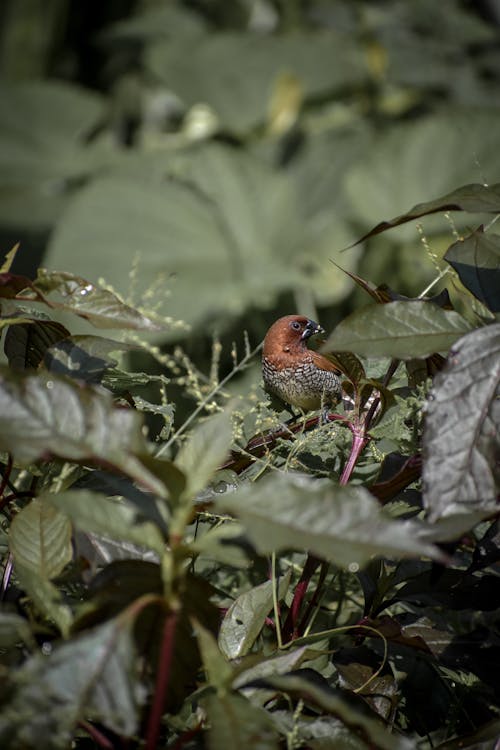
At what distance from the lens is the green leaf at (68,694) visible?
0.42 metres

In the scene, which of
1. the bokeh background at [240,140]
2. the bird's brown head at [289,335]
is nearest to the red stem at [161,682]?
the bird's brown head at [289,335]

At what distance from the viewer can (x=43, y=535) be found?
1.79 feet

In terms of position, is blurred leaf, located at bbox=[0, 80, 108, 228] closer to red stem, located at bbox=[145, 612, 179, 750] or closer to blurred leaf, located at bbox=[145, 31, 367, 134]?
blurred leaf, located at bbox=[145, 31, 367, 134]

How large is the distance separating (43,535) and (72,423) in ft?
0.36

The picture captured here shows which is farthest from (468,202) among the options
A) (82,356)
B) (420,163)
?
(420,163)

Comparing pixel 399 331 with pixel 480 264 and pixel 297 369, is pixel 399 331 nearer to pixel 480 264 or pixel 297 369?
pixel 480 264

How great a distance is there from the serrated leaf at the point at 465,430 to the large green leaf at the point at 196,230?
2.23 meters

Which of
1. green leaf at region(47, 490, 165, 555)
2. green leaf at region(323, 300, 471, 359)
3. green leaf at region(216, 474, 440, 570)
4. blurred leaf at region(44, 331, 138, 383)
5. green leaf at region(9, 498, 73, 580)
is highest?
green leaf at region(323, 300, 471, 359)

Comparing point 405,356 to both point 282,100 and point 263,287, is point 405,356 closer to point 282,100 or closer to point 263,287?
point 263,287

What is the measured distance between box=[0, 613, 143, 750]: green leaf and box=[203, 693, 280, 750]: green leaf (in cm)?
4

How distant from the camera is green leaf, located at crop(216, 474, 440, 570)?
424 millimetres

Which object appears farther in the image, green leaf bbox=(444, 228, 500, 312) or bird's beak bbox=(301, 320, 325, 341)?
bird's beak bbox=(301, 320, 325, 341)

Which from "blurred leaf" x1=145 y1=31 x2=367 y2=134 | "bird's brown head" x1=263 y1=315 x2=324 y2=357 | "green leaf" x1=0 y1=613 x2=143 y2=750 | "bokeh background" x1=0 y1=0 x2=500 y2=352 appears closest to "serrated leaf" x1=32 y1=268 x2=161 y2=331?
"green leaf" x1=0 y1=613 x2=143 y2=750

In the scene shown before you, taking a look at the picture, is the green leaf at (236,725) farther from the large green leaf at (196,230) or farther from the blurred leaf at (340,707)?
the large green leaf at (196,230)
